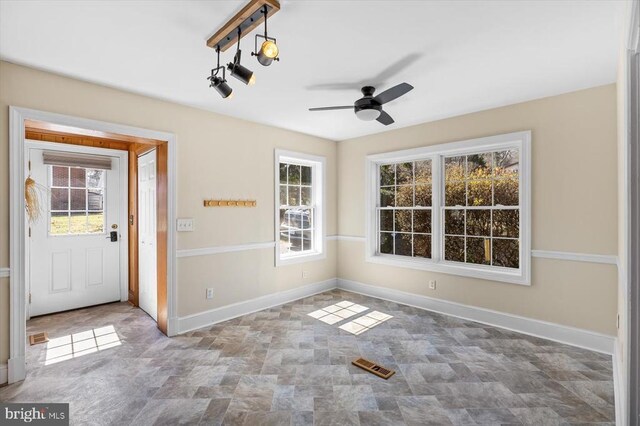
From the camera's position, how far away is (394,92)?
2799mm

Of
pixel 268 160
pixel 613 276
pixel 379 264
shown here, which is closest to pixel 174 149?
pixel 268 160

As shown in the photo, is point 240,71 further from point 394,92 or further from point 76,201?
point 76,201

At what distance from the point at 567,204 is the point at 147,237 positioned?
500 centimetres

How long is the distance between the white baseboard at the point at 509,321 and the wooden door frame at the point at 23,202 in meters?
3.03

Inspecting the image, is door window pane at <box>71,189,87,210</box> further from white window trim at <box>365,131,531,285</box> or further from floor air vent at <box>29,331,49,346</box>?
white window trim at <box>365,131,531,285</box>

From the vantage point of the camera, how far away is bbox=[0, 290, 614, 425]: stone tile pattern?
2201mm

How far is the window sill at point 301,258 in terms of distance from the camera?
4.71m

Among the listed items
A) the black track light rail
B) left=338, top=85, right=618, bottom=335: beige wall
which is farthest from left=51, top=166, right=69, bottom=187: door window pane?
left=338, top=85, right=618, bottom=335: beige wall

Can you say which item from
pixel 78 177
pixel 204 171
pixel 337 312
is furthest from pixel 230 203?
pixel 78 177

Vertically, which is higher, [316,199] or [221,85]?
[221,85]

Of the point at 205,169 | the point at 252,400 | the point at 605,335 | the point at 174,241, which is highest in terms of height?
the point at 205,169

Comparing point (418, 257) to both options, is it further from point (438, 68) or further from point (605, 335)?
point (438, 68)

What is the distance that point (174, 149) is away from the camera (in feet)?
11.7

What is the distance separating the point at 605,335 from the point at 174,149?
491 cm
